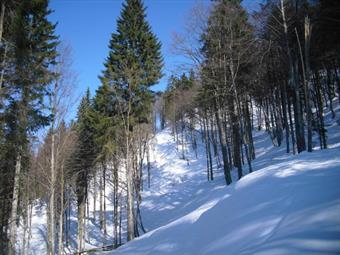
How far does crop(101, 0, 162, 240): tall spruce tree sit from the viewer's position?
15.9m

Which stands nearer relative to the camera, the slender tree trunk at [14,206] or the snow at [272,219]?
the snow at [272,219]

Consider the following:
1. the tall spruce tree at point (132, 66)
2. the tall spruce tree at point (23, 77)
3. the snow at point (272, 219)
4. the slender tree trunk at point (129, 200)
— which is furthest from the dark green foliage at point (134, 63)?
the snow at point (272, 219)

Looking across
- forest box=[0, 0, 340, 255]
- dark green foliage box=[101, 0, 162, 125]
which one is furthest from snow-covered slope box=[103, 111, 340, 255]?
dark green foliage box=[101, 0, 162, 125]

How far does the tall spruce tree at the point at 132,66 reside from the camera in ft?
52.1

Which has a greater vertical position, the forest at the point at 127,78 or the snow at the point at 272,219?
the forest at the point at 127,78

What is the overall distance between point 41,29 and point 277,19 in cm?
1247

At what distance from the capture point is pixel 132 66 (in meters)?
16.3

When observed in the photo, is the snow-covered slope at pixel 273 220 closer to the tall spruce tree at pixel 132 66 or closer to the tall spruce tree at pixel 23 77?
the tall spruce tree at pixel 23 77

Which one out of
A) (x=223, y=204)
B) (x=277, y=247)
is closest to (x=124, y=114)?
(x=223, y=204)

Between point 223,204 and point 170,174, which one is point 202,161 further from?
point 223,204

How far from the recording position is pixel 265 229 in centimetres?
401

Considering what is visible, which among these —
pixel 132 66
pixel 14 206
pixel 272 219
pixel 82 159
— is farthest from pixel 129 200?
pixel 272 219

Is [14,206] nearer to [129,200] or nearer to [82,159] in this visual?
[129,200]

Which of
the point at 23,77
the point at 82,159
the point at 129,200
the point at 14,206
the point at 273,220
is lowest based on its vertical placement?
the point at 129,200
